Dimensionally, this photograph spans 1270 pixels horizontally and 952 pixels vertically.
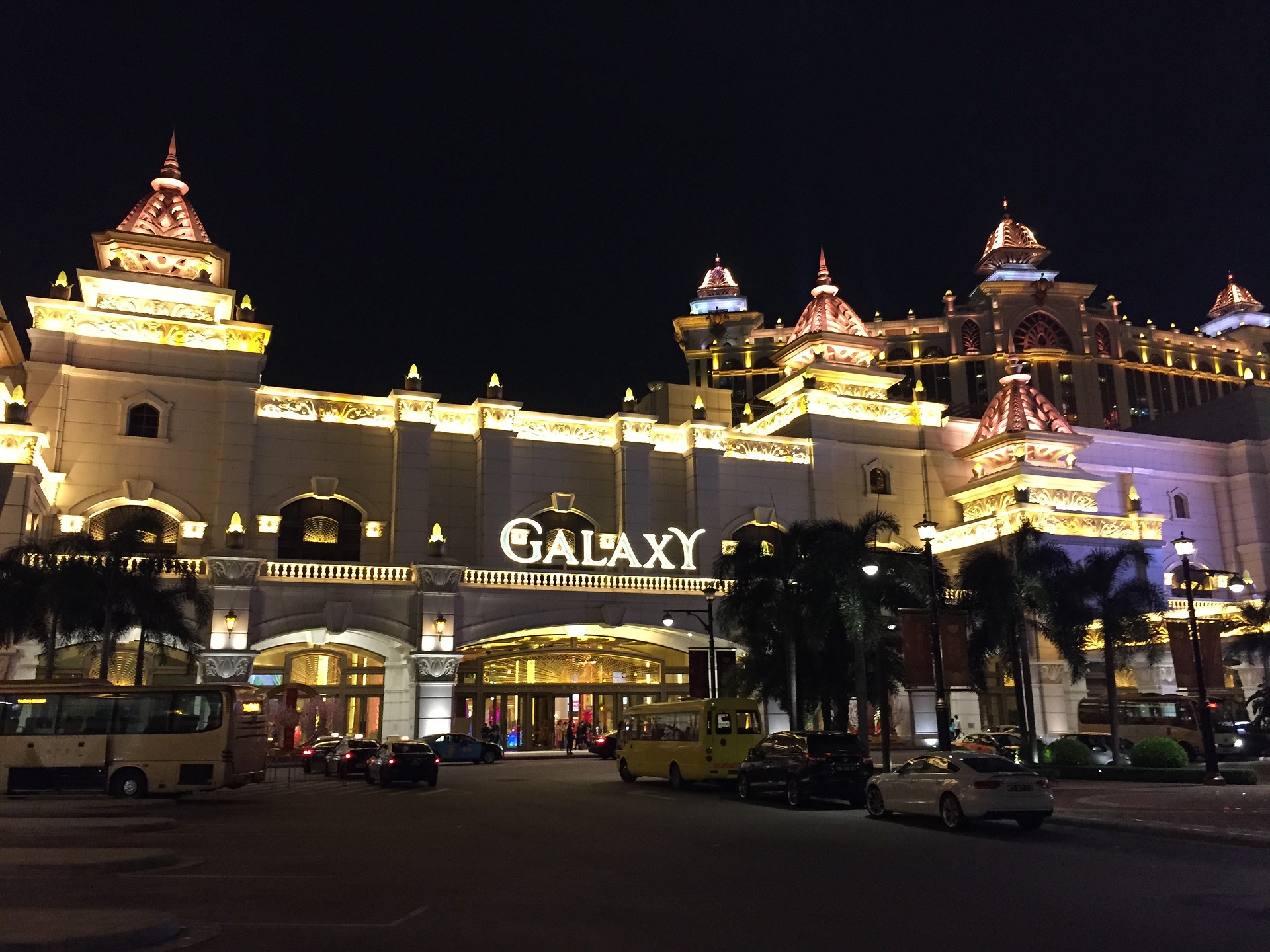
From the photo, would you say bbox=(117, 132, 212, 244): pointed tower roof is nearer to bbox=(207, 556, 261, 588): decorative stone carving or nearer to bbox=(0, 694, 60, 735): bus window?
bbox=(207, 556, 261, 588): decorative stone carving

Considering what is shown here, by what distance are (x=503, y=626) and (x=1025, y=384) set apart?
31.2 m

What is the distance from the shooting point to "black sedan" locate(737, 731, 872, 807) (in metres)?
22.6

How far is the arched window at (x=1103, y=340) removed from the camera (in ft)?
316

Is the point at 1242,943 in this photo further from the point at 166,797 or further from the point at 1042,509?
the point at 1042,509

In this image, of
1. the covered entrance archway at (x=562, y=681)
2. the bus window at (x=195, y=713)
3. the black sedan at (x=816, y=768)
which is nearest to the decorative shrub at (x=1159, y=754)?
the black sedan at (x=816, y=768)

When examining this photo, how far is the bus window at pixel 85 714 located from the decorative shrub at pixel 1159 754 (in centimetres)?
2670

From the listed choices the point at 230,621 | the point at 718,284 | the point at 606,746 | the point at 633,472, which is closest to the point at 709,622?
the point at 606,746

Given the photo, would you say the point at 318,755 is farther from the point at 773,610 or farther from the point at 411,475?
the point at 773,610

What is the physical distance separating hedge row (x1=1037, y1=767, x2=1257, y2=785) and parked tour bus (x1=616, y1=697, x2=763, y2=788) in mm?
7369

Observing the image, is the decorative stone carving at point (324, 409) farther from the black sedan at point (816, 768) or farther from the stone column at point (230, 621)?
the black sedan at point (816, 768)

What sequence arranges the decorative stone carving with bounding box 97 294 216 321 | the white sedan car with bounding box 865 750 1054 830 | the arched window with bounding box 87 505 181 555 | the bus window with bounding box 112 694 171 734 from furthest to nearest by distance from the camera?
the decorative stone carving with bounding box 97 294 216 321 < the arched window with bounding box 87 505 181 555 < the bus window with bounding box 112 694 171 734 < the white sedan car with bounding box 865 750 1054 830

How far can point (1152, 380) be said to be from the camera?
9900cm

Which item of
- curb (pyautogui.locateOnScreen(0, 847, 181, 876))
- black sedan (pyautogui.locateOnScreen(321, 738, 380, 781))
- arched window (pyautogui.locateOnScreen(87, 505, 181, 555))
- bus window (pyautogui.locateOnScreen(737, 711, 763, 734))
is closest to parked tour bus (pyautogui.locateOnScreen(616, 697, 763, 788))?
bus window (pyautogui.locateOnScreen(737, 711, 763, 734))

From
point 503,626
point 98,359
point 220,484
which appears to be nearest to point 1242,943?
point 503,626
